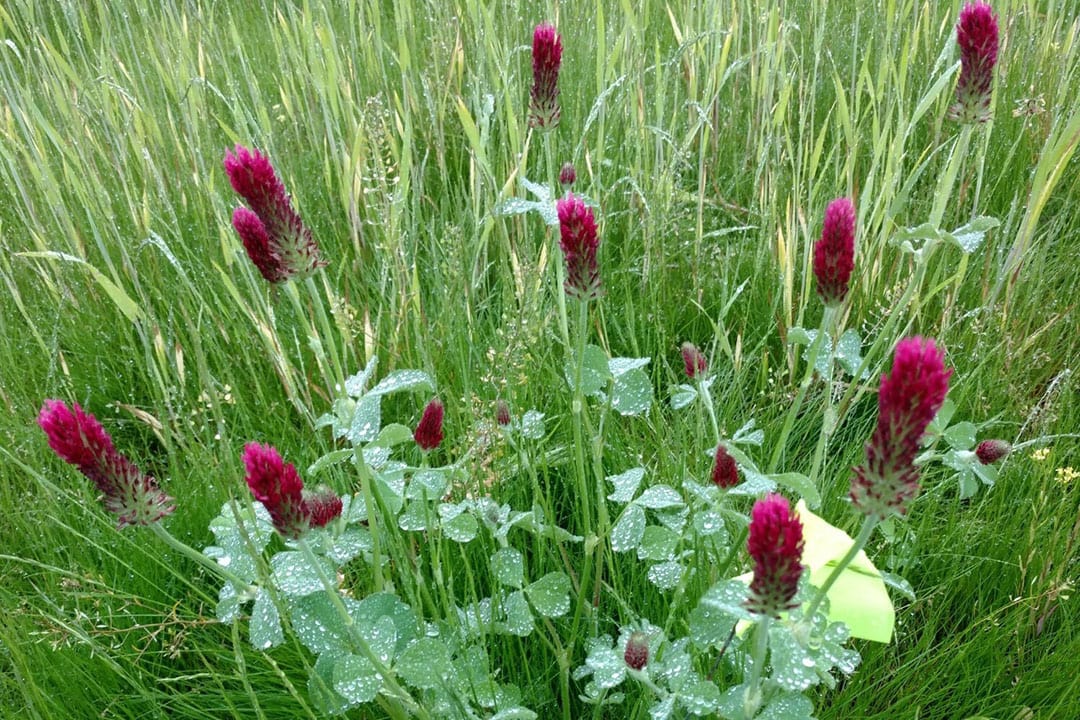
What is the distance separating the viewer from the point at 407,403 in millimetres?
1688

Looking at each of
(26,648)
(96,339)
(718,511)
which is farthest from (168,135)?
(718,511)

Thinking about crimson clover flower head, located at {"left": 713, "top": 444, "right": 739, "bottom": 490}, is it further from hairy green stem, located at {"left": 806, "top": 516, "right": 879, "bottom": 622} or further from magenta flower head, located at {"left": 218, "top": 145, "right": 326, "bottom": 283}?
magenta flower head, located at {"left": 218, "top": 145, "right": 326, "bottom": 283}

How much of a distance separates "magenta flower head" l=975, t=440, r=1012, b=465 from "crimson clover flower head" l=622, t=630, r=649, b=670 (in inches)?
19.9

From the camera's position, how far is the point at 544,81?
3.53 feet

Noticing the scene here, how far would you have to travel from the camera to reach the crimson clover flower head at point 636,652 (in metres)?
0.84

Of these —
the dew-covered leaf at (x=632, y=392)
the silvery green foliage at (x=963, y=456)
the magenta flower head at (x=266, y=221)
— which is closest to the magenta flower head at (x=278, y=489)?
the magenta flower head at (x=266, y=221)

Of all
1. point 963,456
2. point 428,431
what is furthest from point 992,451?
point 428,431

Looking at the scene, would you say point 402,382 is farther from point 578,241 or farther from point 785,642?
point 785,642

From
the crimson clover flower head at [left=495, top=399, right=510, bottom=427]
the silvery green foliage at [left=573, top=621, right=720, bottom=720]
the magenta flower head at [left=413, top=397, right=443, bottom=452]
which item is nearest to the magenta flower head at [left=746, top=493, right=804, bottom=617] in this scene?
the silvery green foliage at [left=573, top=621, right=720, bottom=720]

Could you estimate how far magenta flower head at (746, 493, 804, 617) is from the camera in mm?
609

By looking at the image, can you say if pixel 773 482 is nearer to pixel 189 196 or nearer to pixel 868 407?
pixel 868 407

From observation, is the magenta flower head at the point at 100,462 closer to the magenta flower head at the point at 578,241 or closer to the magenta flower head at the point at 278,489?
the magenta flower head at the point at 278,489

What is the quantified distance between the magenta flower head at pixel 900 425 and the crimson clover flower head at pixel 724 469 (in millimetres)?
277

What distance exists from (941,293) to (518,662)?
1.24 metres
